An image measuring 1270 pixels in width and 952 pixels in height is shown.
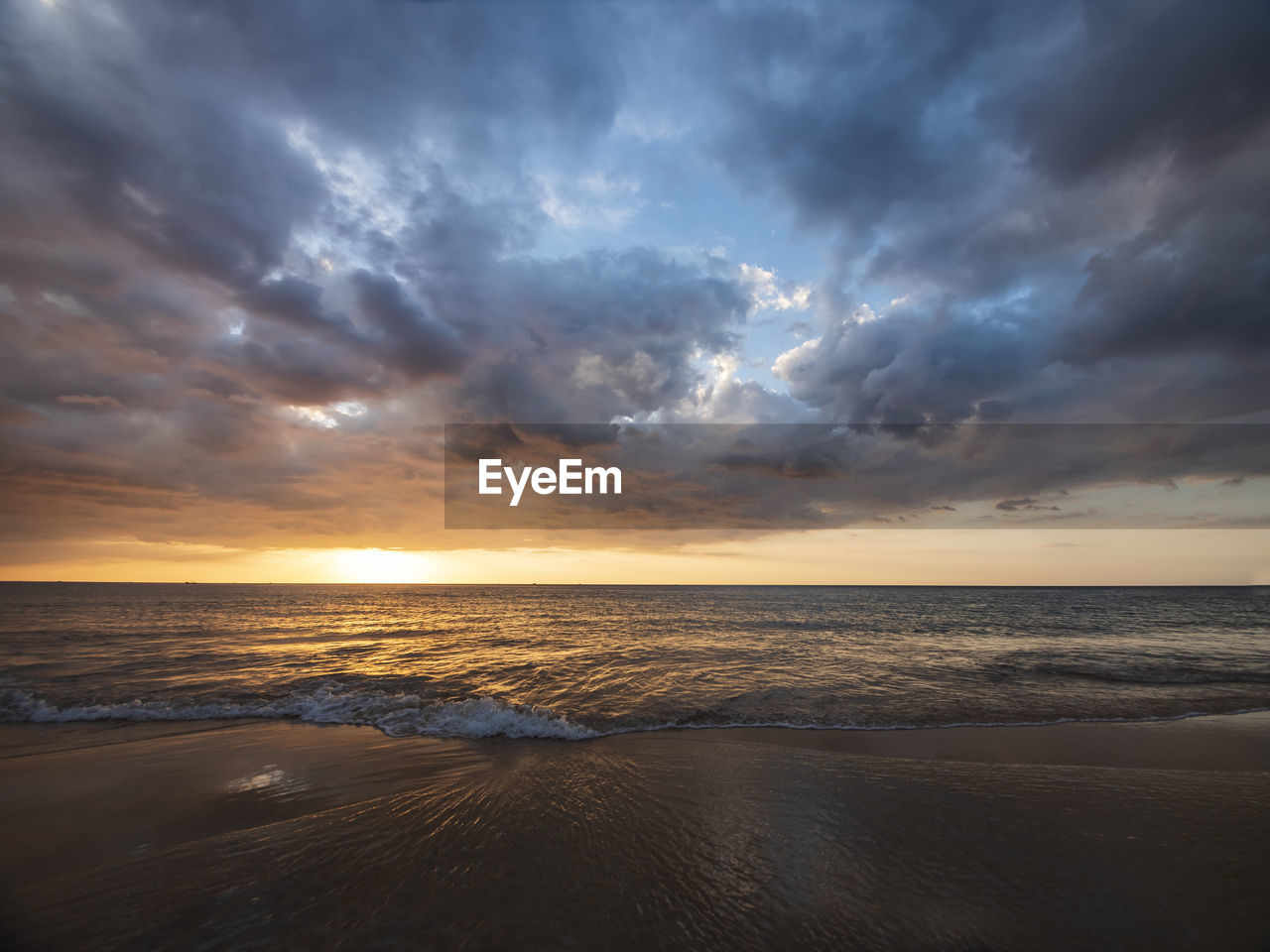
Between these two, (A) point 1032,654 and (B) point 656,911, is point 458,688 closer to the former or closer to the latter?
(B) point 656,911

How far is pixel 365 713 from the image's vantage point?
1266 centimetres

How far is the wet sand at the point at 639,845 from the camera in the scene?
4887 millimetres

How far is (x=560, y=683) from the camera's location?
16.0 metres

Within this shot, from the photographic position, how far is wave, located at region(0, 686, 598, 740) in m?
11.3

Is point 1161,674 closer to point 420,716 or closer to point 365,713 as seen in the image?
point 420,716

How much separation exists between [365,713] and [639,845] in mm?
9581

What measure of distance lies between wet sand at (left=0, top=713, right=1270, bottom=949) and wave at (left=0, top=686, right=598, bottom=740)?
39.6 inches

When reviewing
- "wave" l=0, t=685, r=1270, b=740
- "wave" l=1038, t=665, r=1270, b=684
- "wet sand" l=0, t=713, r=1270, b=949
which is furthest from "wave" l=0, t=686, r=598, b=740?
"wave" l=1038, t=665, r=1270, b=684

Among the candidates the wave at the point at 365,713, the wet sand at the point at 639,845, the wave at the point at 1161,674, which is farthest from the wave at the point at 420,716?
the wave at the point at 1161,674

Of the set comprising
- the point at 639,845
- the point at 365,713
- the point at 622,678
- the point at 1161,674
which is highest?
the point at 639,845

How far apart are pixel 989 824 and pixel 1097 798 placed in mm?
2455

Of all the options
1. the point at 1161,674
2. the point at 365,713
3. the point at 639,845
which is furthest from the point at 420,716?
the point at 1161,674

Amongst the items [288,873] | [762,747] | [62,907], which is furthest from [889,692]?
[62,907]

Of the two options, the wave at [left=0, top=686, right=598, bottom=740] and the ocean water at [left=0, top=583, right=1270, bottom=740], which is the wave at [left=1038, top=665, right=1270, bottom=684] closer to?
the ocean water at [left=0, top=583, right=1270, bottom=740]
